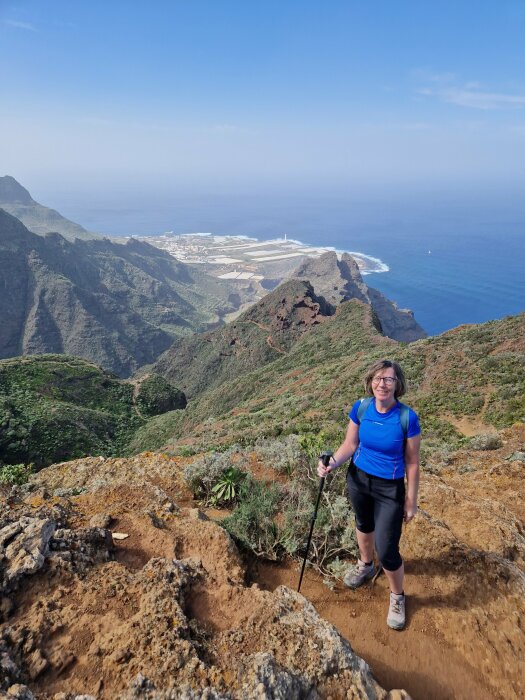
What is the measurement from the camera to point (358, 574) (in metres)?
4.64

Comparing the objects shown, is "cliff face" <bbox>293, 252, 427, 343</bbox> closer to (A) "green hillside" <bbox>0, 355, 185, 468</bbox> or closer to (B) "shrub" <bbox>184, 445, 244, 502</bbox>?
(A) "green hillside" <bbox>0, 355, 185, 468</bbox>

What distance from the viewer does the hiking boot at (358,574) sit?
4637 millimetres

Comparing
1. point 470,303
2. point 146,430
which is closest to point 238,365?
point 146,430

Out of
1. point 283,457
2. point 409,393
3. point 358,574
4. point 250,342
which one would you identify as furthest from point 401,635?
point 250,342

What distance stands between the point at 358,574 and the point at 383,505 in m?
1.13

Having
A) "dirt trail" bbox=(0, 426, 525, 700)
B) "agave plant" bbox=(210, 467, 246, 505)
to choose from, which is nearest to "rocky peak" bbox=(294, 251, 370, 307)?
"agave plant" bbox=(210, 467, 246, 505)

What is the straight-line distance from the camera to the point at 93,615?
334 cm

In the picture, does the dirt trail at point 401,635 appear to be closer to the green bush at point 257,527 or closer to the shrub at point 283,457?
the green bush at point 257,527

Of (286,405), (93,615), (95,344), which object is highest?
(93,615)

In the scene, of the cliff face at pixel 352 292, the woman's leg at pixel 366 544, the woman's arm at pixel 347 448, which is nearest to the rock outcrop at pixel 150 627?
the woman's leg at pixel 366 544

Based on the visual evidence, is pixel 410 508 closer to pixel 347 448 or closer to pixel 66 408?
pixel 347 448

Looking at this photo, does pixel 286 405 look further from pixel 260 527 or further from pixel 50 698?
pixel 50 698

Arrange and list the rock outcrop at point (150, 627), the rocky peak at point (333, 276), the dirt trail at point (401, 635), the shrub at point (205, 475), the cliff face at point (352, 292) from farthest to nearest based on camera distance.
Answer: the rocky peak at point (333, 276) < the cliff face at point (352, 292) < the shrub at point (205, 475) < the dirt trail at point (401, 635) < the rock outcrop at point (150, 627)

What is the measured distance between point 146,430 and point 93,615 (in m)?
34.8
